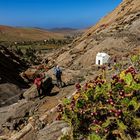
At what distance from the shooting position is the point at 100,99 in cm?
1264

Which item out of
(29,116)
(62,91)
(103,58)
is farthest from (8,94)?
(29,116)

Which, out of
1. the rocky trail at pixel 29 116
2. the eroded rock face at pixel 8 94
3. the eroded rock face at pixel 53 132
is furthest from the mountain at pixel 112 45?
the eroded rock face at pixel 53 132

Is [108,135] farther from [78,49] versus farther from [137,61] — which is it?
[78,49]

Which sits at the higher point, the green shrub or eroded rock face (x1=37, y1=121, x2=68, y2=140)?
the green shrub

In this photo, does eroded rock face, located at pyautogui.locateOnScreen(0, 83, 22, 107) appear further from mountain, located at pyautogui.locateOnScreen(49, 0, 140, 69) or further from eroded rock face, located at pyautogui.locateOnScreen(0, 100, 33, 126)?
mountain, located at pyautogui.locateOnScreen(49, 0, 140, 69)

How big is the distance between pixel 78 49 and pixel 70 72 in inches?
485

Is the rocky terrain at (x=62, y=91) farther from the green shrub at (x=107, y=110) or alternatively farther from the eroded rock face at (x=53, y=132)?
the green shrub at (x=107, y=110)

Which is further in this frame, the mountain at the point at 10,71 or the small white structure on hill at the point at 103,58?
the mountain at the point at 10,71

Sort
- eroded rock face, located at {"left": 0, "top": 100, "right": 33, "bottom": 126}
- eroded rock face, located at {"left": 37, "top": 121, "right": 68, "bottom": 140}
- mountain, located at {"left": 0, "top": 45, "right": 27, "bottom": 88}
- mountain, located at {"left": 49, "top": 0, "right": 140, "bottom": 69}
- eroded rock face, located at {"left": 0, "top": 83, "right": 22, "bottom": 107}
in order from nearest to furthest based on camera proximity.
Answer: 1. eroded rock face, located at {"left": 37, "top": 121, "right": 68, "bottom": 140}
2. eroded rock face, located at {"left": 0, "top": 100, "right": 33, "bottom": 126}
3. eroded rock face, located at {"left": 0, "top": 83, "right": 22, "bottom": 107}
4. mountain, located at {"left": 49, "top": 0, "right": 140, "bottom": 69}
5. mountain, located at {"left": 0, "top": 45, "right": 27, "bottom": 88}

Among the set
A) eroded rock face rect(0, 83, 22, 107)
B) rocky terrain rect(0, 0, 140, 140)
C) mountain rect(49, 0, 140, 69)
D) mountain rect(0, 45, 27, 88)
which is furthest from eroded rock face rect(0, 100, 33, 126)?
mountain rect(0, 45, 27, 88)

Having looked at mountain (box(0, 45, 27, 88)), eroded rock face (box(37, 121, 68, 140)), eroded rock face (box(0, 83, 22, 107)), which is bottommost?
mountain (box(0, 45, 27, 88))

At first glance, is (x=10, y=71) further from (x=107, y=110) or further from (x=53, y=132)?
(x=107, y=110)

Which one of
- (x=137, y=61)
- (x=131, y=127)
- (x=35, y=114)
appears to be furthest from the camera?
(x=35, y=114)

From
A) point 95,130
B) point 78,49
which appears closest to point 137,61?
point 95,130
